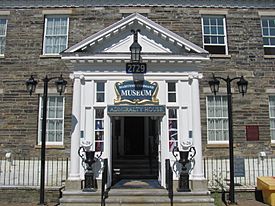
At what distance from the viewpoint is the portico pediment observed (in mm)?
9809

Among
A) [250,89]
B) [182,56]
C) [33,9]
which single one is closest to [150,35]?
[182,56]

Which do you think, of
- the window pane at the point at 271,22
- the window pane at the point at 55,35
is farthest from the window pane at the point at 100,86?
the window pane at the point at 271,22

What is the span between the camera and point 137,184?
1016cm

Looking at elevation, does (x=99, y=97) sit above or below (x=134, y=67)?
below

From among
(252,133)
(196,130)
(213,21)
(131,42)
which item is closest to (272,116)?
(252,133)

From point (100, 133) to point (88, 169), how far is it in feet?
4.14

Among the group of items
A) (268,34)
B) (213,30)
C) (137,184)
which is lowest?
(137,184)

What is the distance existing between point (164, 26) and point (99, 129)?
270 inches

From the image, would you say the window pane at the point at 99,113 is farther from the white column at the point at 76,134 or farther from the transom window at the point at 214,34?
the transom window at the point at 214,34

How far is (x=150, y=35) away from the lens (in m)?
10.4

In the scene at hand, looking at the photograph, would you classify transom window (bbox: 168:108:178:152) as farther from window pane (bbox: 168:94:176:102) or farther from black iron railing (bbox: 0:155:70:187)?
black iron railing (bbox: 0:155:70:187)

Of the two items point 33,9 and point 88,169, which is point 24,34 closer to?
point 33,9

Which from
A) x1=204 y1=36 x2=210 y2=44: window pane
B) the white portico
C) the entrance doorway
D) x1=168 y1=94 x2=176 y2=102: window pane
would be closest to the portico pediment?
the white portico

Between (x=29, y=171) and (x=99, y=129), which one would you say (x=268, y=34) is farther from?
(x=29, y=171)
